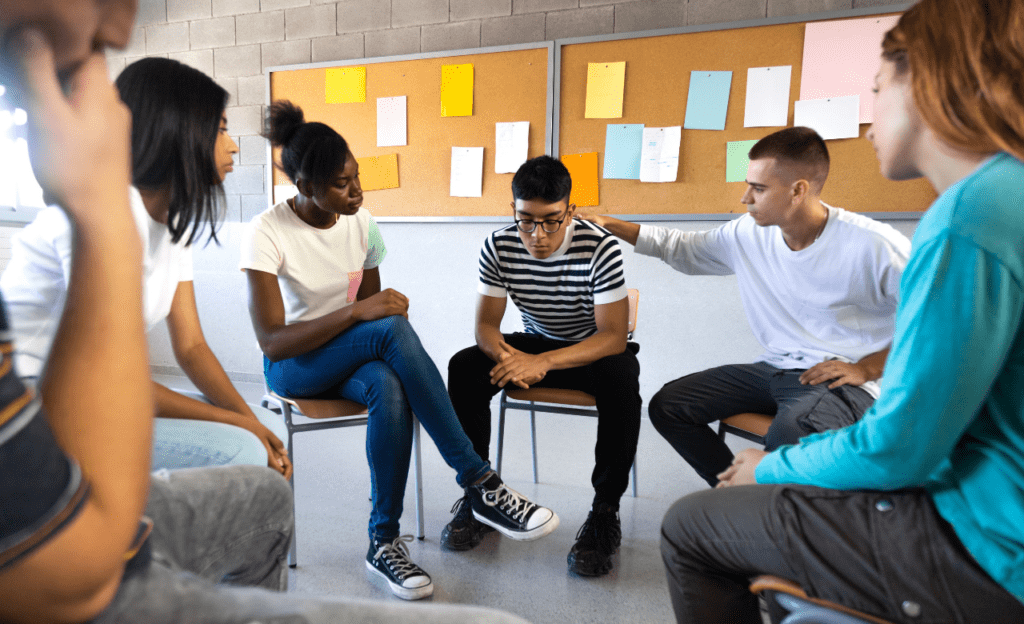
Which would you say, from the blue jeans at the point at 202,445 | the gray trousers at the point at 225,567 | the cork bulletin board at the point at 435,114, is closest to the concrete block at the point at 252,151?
the cork bulletin board at the point at 435,114

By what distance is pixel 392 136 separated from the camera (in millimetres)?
3367

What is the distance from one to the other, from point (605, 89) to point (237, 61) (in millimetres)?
2209

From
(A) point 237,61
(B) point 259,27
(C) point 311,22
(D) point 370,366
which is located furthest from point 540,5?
(D) point 370,366

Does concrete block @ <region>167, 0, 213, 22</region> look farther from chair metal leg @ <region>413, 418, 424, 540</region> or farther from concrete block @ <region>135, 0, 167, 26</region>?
chair metal leg @ <region>413, 418, 424, 540</region>

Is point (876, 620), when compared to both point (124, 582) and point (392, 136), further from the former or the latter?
point (392, 136)

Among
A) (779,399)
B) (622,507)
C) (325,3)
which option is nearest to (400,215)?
(325,3)

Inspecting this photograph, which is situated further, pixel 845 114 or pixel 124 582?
pixel 845 114

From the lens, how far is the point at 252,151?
12.2 ft

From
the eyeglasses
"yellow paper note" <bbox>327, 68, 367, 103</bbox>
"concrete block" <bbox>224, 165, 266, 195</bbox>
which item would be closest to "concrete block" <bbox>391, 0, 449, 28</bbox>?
"yellow paper note" <bbox>327, 68, 367, 103</bbox>

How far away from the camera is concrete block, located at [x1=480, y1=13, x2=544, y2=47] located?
3100mm

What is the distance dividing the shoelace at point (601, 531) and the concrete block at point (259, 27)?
3.18 metres

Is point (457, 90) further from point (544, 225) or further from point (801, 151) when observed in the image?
point (801, 151)

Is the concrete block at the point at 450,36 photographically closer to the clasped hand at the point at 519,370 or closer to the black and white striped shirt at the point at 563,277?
the black and white striped shirt at the point at 563,277

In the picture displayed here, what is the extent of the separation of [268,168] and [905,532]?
3.66m
